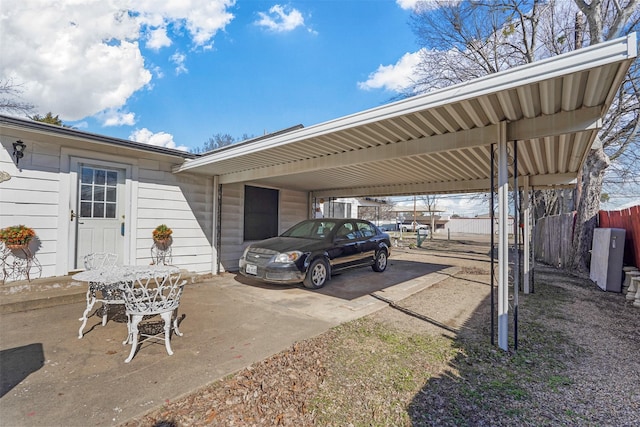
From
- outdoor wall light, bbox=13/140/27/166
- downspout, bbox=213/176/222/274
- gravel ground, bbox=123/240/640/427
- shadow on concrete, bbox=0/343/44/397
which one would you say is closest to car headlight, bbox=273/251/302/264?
gravel ground, bbox=123/240/640/427

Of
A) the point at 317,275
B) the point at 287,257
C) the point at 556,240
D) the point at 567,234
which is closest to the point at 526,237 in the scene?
the point at 317,275

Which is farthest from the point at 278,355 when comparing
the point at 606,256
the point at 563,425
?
the point at 606,256

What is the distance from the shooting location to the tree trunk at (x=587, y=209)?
27.3 ft

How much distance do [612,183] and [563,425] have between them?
55.5 ft

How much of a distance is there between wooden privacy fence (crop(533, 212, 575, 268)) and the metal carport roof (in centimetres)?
435

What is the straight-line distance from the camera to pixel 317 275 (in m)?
5.79

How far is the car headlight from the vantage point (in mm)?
5402

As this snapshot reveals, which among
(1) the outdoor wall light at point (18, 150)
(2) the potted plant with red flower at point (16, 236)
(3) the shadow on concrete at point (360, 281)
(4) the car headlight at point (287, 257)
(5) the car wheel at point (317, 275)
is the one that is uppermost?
(1) the outdoor wall light at point (18, 150)

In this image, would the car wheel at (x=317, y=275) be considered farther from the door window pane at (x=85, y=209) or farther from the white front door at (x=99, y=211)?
the door window pane at (x=85, y=209)

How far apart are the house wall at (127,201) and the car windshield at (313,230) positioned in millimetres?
2143

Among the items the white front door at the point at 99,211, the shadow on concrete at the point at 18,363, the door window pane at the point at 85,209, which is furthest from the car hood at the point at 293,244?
the shadow on concrete at the point at 18,363

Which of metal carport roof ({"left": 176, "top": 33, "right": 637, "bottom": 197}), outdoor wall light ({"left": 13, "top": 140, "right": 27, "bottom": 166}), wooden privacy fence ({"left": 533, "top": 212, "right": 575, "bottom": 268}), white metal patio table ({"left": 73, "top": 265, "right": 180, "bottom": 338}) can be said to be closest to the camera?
metal carport roof ({"left": 176, "top": 33, "right": 637, "bottom": 197})

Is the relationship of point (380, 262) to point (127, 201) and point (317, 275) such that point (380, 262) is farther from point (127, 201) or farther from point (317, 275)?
point (127, 201)

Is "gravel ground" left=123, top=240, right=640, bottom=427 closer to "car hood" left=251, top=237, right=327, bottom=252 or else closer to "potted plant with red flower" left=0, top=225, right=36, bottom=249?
"car hood" left=251, top=237, right=327, bottom=252
